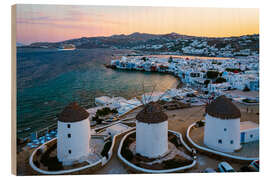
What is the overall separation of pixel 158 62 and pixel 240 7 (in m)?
39.5

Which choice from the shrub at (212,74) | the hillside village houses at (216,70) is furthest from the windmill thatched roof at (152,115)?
the shrub at (212,74)

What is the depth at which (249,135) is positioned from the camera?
867cm

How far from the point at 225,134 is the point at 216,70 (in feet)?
71.6

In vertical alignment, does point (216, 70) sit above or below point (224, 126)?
above

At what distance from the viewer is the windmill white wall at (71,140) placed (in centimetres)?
760

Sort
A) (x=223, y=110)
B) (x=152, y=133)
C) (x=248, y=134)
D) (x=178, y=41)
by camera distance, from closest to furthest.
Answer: (x=152, y=133) → (x=223, y=110) → (x=248, y=134) → (x=178, y=41)

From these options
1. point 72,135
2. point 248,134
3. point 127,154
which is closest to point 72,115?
point 72,135

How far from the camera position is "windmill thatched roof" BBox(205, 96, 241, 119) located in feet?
→ 26.1

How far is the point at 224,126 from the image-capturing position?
8070 millimetres

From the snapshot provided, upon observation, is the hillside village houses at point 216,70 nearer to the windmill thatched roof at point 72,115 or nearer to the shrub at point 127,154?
the shrub at point 127,154

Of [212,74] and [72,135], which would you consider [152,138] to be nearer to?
[72,135]

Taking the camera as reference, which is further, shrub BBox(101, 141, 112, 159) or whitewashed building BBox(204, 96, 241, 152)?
shrub BBox(101, 141, 112, 159)

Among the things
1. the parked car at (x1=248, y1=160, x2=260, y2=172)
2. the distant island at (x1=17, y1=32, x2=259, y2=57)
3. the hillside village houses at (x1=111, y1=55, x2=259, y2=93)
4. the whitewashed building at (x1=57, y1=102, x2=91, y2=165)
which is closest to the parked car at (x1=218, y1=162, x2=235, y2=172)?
the parked car at (x1=248, y1=160, x2=260, y2=172)

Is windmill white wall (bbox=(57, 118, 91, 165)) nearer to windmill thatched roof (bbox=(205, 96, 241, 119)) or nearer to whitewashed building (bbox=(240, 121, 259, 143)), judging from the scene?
windmill thatched roof (bbox=(205, 96, 241, 119))
